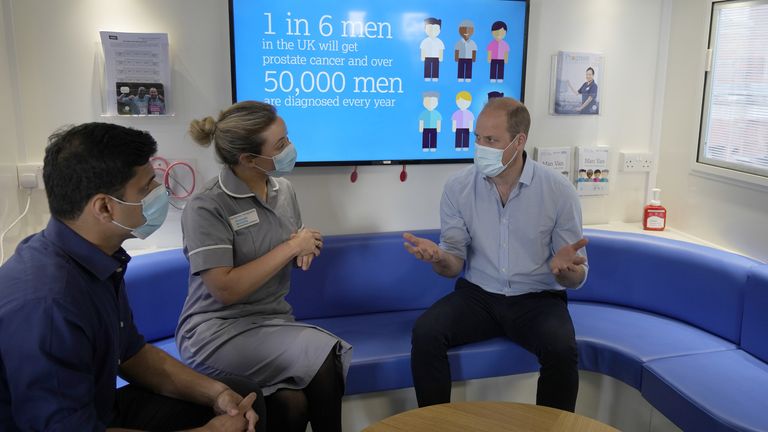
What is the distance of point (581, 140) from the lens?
133 inches

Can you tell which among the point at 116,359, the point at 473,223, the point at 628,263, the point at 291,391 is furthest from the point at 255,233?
the point at 628,263

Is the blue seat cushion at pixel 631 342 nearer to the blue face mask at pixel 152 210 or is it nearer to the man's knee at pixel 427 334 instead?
the man's knee at pixel 427 334

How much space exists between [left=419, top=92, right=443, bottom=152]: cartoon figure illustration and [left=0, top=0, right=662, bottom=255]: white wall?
14 cm

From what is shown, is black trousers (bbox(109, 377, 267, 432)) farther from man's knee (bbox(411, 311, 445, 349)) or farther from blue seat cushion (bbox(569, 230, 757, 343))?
blue seat cushion (bbox(569, 230, 757, 343))

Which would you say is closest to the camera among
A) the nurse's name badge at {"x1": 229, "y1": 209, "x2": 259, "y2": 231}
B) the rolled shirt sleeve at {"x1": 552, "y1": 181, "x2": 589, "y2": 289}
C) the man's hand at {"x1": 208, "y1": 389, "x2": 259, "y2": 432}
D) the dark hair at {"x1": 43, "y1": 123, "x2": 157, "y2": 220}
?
the dark hair at {"x1": 43, "y1": 123, "x2": 157, "y2": 220}

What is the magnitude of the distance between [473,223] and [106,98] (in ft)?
5.49

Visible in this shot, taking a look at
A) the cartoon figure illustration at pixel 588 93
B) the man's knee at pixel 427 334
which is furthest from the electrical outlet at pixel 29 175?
the cartoon figure illustration at pixel 588 93

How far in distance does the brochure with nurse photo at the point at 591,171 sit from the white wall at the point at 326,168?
6cm

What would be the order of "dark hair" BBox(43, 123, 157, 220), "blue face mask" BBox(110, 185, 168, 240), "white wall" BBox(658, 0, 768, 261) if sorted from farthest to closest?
"white wall" BBox(658, 0, 768, 261) < "blue face mask" BBox(110, 185, 168, 240) < "dark hair" BBox(43, 123, 157, 220)

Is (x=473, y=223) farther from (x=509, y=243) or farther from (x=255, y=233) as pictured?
(x=255, y=233)

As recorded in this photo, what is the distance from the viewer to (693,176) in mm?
3275

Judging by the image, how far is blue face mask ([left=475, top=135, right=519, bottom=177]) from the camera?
248 cm

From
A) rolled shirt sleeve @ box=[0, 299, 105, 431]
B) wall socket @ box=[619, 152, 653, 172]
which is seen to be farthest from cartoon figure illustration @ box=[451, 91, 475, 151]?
rolled shirt sleeve @ box=[0, 299, 105, 431]

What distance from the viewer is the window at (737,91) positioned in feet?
9.35
